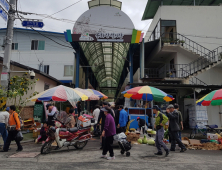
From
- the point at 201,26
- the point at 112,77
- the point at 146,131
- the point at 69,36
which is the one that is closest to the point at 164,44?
the point at 201,26

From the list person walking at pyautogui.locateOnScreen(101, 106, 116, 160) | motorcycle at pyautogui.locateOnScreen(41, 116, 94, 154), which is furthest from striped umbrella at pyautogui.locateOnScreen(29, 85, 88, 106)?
person walking at pyautogui.locateOnScreen(101, 106, 116, 160)

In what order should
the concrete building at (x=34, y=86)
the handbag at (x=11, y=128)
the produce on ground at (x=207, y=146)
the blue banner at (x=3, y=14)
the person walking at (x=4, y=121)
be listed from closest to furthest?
the handbag at (x=11, y=128) → the person walking at (x=4, y=121) → the produce on ground at (x=207, y=146) → the blue banner at (x=3, y=14) → the concrete building at (x=34, y=86)

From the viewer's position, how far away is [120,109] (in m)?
9.60

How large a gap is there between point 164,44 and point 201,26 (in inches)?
206

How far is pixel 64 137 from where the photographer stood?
7.18 meters

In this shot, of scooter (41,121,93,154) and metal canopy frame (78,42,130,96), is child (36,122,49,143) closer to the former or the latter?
scooter (41,121,93,154)

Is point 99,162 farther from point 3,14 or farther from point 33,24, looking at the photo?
point 3,14

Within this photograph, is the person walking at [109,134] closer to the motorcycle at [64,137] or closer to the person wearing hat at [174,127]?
the motorcycle at [64,137]

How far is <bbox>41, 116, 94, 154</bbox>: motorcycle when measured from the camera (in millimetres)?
6934

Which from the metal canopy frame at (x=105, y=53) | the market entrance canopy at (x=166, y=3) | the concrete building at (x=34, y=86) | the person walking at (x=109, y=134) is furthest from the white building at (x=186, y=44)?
the person walking at (x=109, y=134)

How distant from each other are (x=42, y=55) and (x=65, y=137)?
2071 cm

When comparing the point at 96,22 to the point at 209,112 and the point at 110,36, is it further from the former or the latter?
the point at 209,112

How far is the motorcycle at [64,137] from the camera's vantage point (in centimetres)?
693

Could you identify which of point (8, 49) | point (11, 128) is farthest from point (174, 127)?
point (8, 49)
